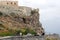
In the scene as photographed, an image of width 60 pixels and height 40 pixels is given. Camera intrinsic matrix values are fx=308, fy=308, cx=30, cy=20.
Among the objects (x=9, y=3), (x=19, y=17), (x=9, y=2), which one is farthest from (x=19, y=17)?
(x=9, y=2)

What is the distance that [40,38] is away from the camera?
42781 millimetres

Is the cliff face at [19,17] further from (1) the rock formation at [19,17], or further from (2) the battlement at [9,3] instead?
(2) the battlement at [9,3]

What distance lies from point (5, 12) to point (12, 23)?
3645mm

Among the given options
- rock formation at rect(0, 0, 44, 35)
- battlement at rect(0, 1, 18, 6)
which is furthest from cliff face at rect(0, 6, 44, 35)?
battlement at rect(0, 1, 18, 6)

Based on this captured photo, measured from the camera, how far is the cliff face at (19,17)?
51.8 m

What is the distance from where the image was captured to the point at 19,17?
55.5 metres

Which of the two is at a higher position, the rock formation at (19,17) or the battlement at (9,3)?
the battlement at (9,3)

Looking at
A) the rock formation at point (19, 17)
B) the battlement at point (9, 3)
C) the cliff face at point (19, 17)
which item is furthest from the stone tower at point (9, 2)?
the cliff face at point (19, 17)

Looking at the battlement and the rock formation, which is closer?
the rock formation

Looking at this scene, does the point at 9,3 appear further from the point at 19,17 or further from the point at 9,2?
the point at 19,17

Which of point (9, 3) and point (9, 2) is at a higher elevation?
point (9, 2)

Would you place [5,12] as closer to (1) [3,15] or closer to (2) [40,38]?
(1) [3,15]

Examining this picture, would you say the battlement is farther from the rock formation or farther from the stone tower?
the rock formation

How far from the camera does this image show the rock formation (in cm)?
5190
